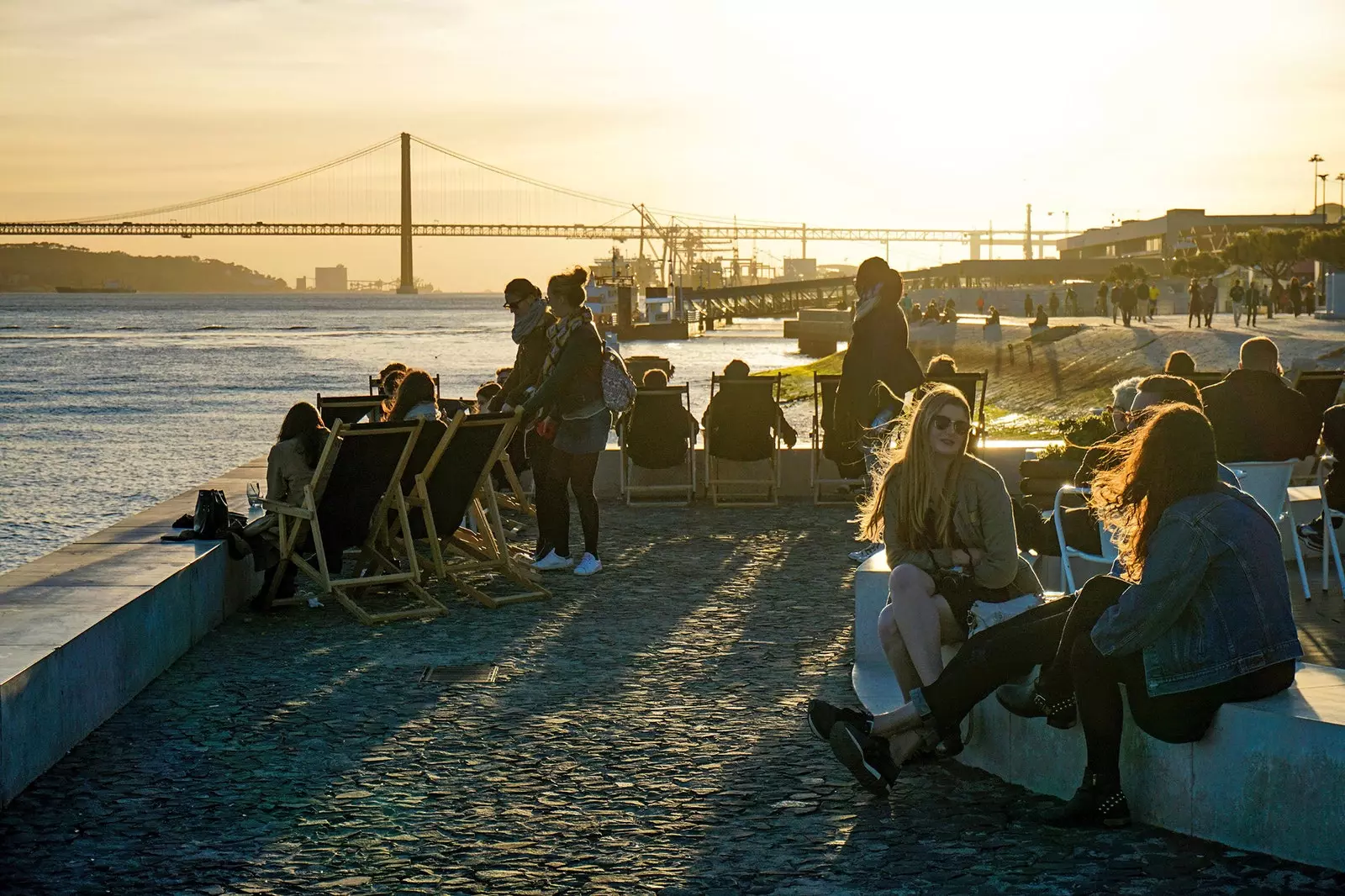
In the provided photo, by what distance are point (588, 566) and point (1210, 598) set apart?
4608 millimetres

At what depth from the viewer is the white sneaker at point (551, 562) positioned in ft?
26.5

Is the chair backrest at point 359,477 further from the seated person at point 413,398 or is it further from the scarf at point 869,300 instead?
the scarf at point 869,300

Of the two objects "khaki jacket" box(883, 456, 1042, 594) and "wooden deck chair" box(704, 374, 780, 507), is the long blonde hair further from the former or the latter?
"wooden deck chair" box(704, 374, 780, 507)

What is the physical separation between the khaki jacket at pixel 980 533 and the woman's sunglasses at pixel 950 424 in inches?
4.0

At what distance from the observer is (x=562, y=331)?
800 centimetres

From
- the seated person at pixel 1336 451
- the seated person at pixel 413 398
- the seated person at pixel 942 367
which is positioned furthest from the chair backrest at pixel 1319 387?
the seated person at pixel 413 398

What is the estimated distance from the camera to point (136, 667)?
17.9ft

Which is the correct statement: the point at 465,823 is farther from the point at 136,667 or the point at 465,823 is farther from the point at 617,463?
the point at 617,463

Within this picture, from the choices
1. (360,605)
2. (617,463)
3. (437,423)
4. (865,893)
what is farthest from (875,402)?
(865,893)

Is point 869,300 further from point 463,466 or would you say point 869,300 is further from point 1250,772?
point 1250,772

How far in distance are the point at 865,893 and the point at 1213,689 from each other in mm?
984

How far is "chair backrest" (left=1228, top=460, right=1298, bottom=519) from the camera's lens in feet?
21.6


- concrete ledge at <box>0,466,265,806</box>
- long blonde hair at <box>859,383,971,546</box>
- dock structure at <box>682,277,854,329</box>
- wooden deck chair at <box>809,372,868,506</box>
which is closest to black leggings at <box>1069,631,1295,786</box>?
long blonde hair at <box>859,383,971,546</box>

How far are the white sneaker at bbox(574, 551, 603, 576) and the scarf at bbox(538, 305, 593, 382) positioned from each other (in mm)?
936
